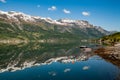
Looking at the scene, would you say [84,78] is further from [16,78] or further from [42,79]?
[16,78]

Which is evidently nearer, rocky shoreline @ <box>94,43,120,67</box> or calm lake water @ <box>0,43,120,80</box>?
calm lake water @ <box>0,43,120,80</box>

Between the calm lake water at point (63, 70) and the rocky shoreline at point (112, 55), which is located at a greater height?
the rocky shoreline at point (112, 55)

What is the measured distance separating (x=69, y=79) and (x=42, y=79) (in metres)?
8.06

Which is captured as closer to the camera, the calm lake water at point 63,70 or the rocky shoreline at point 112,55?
the calm lake water at point 63,70

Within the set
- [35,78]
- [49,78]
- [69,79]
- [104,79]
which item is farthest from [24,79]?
[104,79]

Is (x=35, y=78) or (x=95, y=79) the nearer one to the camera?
(x=95, y=79)

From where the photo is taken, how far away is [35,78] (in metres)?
65.9

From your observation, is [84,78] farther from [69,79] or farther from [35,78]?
[35,78]

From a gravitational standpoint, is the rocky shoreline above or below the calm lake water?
above

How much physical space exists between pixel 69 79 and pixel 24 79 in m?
13.6

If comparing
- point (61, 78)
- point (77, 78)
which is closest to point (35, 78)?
point (61, 78)

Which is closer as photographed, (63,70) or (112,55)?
(63,70)

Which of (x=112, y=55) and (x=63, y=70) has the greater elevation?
(x=112, y=55)

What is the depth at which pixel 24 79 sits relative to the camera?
212 feet
